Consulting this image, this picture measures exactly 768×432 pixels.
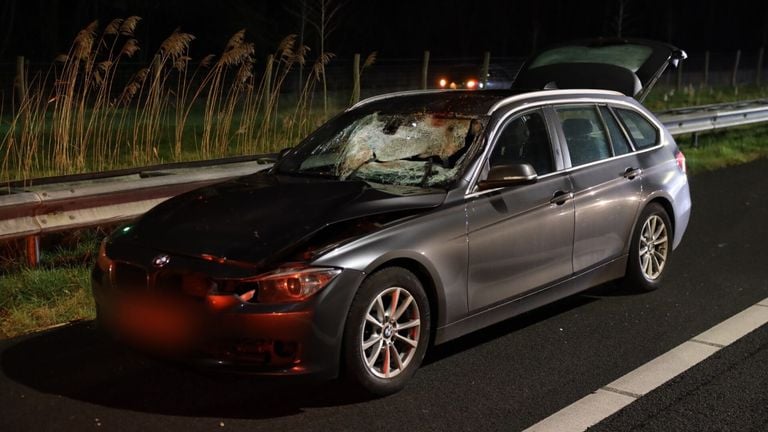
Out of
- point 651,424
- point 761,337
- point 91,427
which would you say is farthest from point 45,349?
point 761,337

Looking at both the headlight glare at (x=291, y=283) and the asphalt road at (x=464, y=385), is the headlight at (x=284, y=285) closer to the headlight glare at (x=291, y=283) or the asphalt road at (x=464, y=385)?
the headlight glare at (x=291, y=283)

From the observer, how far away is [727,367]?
17.1 ft

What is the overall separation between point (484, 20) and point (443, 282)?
55355 millimetres

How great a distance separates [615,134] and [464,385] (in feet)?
8.13

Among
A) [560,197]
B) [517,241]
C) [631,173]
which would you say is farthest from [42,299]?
[631,173]

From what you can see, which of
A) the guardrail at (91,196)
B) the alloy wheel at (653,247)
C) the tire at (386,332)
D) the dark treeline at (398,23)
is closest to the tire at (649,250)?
the alloy wheel at (653,247)

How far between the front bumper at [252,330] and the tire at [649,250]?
270cm

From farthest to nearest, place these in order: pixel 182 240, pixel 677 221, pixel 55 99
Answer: pixel 55 99, pixel 677 221, pixel 182 240

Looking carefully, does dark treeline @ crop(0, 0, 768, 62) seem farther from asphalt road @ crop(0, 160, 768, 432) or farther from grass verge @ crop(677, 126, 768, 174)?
asphalt road @ crop(0, 160, 768, 432)

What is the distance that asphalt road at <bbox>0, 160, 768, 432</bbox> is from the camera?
14.7ft

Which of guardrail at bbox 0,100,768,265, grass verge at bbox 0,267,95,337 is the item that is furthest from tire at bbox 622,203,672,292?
grass verge at bbox 0,267,95,337

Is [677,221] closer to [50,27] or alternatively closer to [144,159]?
[144,159]

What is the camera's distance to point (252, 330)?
439 centimetres

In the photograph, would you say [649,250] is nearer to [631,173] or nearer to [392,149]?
[631,173]
